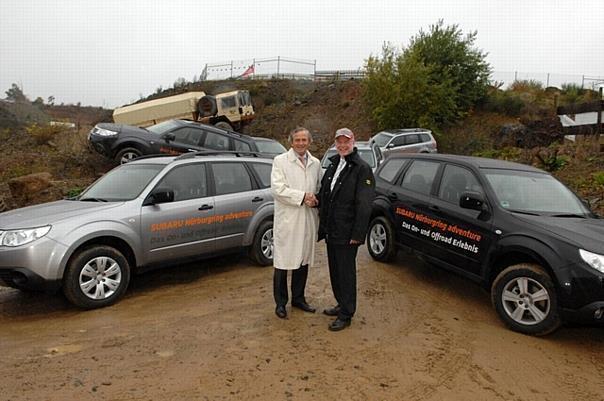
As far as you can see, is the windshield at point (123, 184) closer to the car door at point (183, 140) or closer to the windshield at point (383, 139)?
the car door at point (183, 140)

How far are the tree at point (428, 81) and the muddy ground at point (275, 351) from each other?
65.6ft

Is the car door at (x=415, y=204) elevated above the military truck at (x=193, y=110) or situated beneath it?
situated beneath

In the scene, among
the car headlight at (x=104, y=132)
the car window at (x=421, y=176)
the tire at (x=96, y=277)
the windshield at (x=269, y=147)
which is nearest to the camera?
the tire at (x=96, y=277)

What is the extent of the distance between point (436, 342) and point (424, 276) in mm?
2097

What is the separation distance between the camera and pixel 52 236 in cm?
438

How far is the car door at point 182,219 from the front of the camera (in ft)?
16.8

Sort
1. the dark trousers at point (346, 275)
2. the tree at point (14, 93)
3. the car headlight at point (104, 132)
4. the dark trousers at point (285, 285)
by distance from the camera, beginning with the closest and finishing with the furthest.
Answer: the dark trousers at point (346, 275)
the dark trousers at point (285, 285)
the car headlight at point (104, 132)
the tree at point (14, 93)

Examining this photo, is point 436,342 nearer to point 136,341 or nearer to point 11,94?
point 136,341

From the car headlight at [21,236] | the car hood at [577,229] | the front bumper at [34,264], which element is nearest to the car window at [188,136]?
the car headlight at [21,236]

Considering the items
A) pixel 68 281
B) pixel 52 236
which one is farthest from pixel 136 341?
pixel 52 236

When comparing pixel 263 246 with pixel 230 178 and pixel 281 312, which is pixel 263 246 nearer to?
pixel 230 178

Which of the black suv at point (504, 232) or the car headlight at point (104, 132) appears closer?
the black suv at point (504, 232)

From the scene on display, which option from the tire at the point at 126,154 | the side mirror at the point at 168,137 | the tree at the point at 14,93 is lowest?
the tire at the point at 126,154

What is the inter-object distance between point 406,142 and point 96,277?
1517cm
